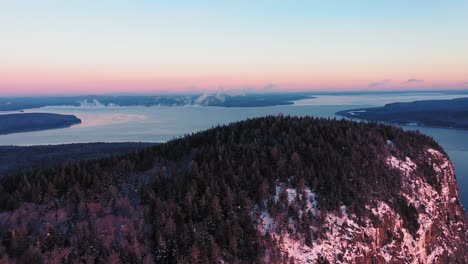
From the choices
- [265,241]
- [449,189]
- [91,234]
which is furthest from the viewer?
[449,189]

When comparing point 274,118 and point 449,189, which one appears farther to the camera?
point 274,118

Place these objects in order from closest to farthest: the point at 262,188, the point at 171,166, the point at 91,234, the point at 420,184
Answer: the point at 91,234, the point at 262,188, the point at 171,166, the point at 420,184

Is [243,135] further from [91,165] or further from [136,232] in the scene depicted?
[136,232]

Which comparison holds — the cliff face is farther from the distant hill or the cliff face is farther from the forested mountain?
the distant hill

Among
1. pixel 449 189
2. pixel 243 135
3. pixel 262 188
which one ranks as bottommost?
pixel 449 189

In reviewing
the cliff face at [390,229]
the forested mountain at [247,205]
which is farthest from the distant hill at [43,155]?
the cliff face at [390,229]

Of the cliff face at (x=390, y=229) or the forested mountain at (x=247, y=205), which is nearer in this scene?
the forested mountain at (x=247, y=205)

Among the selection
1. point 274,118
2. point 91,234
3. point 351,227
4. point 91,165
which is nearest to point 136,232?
point 91,234

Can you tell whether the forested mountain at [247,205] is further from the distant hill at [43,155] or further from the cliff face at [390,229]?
the distant hill at [43,155]
